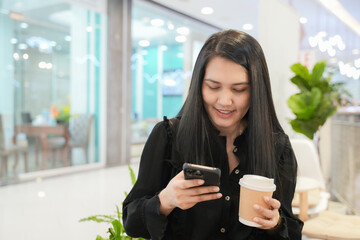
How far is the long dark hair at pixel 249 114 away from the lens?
105cm

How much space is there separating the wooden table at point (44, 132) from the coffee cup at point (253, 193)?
15.9 feet

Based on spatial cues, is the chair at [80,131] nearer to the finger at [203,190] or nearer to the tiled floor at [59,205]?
the tiled floor at [59,205]

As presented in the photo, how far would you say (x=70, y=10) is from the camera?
5555 millimetres

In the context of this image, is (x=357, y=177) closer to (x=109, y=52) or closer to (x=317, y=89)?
(x=317, y=89)

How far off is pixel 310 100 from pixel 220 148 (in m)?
2.67

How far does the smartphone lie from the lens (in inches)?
30.6

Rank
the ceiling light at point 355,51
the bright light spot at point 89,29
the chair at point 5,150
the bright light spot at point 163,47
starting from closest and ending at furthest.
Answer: the chair at point 5,150 < the bright light spot at point 89,29 < the bright light spot at point 163,47 < the ceiling light at point 355,51

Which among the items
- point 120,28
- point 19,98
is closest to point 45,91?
point 19,98

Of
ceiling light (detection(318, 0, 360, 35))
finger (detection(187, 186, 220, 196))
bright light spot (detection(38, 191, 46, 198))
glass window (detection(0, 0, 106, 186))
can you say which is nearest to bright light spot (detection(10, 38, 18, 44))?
glass window (detection(0, 0, 106, 186))

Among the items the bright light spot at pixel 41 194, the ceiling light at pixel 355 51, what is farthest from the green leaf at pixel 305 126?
the ceiling light at pixel 355 51

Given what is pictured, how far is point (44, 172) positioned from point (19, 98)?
4.28 feet

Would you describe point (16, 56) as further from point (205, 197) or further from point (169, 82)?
point (205, 197)

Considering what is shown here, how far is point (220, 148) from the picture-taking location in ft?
3.71

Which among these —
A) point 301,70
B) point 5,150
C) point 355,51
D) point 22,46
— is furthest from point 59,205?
point 355,51
